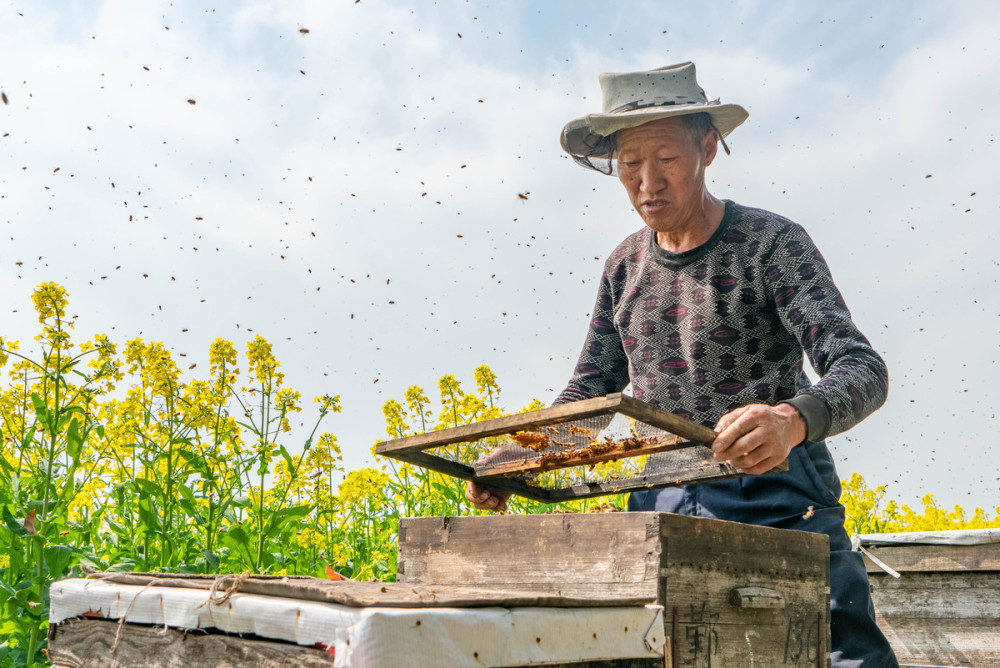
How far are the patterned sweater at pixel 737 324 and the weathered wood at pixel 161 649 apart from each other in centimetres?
150

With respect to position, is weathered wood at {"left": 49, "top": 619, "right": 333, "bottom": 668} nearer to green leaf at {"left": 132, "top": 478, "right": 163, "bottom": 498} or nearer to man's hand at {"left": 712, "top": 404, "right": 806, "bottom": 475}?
man's hand at {"left": 712, "top": 404, "right": 806, "bottom": 475}

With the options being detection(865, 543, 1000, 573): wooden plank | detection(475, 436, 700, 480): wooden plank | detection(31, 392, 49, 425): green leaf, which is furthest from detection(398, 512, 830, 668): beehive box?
detection(865, 543, 1000, 573): wooden plank

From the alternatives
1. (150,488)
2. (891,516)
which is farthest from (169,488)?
(891,516)

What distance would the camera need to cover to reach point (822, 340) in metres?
2.32

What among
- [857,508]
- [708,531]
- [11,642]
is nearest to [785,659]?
[708,531]

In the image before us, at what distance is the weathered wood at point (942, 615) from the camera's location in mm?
3734

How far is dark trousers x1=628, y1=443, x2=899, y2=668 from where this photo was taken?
2.31m

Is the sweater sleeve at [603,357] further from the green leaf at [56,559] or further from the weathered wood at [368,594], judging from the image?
the green leaf at [56,559]

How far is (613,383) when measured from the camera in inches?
117

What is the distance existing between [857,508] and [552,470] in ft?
13.8

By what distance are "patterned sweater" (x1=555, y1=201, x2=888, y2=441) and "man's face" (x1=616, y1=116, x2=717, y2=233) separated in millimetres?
117

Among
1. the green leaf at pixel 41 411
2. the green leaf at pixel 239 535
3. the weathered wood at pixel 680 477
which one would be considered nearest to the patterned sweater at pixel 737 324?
the weathered wood at pixel 680 477

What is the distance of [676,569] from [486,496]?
909 mm

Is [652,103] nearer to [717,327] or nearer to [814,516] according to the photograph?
[717,327]
